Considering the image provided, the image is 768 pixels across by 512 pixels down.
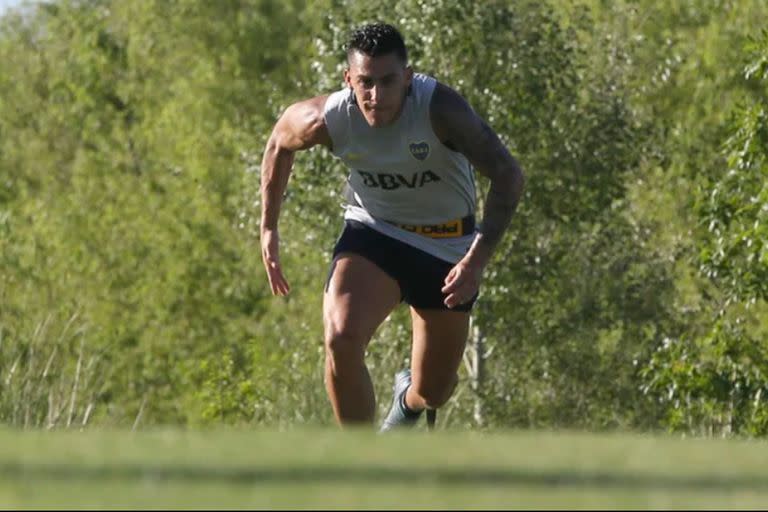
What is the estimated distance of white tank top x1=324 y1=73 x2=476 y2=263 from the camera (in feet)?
26.3

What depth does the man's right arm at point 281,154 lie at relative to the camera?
8180 mm

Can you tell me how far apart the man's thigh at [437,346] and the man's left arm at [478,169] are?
0.57 meters

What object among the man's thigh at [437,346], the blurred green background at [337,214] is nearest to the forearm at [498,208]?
the man's thigh at [437,346]

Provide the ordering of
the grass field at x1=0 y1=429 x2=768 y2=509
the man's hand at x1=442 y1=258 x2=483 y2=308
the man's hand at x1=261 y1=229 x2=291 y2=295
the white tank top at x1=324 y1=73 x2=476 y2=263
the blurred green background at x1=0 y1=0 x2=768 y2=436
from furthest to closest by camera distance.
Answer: the blurred green background at x1=0 y1=0 x2=768 y2=436, the man's hand at x1=261 y1=229 x2=291 y2=295, the white tank top at x1=324 y1=73 x2=476 y2=263, the man's hand at x1=442 y1=258 x2=483 y2=308, the grass field at x1=0 y1=429 x2=768 y2=509

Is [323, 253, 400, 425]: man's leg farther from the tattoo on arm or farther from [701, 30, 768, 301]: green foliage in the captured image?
[701, 30, 768, 301]: green foliage

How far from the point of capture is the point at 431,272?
8320 millimetres

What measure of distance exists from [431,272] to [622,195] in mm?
19820

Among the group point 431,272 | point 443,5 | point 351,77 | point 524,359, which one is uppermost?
point 443,5

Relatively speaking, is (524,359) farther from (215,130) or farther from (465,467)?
(465,467)

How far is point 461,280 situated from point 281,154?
1053 mm

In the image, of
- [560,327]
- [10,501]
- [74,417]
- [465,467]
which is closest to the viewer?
[10,501]

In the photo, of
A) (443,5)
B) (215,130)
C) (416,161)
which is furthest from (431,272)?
(215,130)

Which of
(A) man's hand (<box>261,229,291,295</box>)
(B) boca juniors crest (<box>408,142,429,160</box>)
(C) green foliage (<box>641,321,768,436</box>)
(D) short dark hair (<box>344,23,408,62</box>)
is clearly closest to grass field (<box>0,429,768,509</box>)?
(B) boca juniors crest (<box>408,142,429,160</box>)

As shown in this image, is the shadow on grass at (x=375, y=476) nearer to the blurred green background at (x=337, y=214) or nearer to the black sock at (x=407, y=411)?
the black sock at (x=407, y=411)
